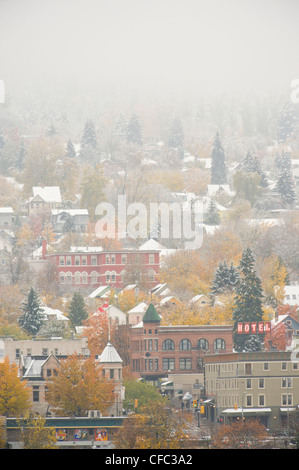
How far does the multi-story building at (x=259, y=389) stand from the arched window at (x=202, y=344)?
44.5 feet

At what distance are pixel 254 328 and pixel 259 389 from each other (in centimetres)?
1791

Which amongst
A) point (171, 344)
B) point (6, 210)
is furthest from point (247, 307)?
point (6, 210)

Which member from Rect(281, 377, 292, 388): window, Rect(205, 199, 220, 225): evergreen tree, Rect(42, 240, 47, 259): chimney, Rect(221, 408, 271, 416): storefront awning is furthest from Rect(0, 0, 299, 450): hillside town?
Rect(42, 240, 47, 259): chimney

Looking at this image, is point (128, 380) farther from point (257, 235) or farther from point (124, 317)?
point (257, 235)

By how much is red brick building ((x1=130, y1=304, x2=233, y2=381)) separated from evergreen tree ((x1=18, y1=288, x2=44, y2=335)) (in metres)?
10.6

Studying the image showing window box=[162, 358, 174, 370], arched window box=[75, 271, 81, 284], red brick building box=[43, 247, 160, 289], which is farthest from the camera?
arched window box=[75, 271, 81, 284]

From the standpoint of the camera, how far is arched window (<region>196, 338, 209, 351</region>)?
118 meters

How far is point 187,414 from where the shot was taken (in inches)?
3905

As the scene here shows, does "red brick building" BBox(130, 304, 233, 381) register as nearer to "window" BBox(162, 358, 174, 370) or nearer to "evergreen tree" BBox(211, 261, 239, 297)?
"window" BBox(162, 358, 174, 370)

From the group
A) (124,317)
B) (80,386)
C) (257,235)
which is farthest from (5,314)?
(257,235)

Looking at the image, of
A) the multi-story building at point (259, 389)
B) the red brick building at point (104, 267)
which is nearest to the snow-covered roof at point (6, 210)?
the red brick building at point (104, 267)

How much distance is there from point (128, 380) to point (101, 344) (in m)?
9.48

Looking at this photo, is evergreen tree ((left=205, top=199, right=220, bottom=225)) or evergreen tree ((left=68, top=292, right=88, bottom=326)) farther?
evergreen tree ((left=205, top=199, right=220, bottom=225))

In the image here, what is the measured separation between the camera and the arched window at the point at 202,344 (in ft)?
387
